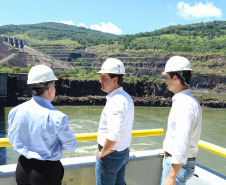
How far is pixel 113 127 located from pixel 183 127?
0.48 metres

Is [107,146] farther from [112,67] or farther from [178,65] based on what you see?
[178,65]

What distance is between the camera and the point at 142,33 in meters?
139

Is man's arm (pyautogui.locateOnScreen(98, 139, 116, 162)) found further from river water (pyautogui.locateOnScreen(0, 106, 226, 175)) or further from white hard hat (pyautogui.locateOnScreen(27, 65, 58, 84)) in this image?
river water (pyautogui.locateOnScreen(0, 106, 226, 175))

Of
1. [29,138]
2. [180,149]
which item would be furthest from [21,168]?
[180,149]

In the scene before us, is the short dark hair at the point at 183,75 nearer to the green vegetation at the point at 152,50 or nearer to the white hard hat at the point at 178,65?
the white hard hat at the point at 178,65

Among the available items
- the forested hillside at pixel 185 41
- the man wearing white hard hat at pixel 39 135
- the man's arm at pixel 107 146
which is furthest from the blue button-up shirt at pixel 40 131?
the forested hillside at pixel 185 41

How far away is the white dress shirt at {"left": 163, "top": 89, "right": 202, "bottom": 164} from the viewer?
1.50 metres

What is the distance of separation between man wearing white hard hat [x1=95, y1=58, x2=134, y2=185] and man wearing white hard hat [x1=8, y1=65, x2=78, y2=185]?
0.29m

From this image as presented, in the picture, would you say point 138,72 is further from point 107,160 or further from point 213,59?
point 107,160

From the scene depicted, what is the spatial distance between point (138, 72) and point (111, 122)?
260 feet

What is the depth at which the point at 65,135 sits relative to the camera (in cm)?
152

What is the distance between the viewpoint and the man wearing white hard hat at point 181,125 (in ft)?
4.95

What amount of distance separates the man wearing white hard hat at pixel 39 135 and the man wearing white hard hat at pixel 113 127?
0.96 ft

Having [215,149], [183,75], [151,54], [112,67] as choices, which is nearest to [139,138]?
[215,149]
